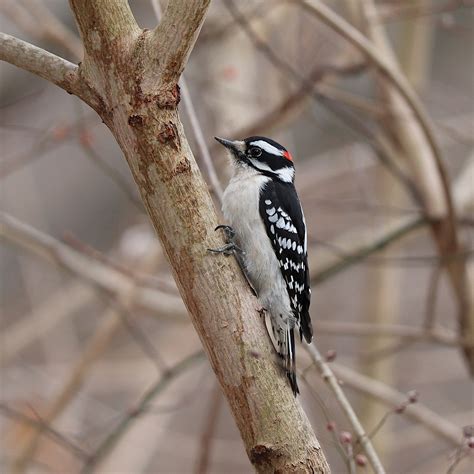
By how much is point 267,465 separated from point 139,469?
12.6ft

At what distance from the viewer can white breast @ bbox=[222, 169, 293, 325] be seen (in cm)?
394

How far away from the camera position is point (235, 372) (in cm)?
267

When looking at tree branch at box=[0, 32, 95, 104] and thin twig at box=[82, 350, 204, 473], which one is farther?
thin twig at box=[82, 350, 204, 473]

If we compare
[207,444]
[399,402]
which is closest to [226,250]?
[207,444]

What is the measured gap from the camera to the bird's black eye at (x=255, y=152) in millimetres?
4324

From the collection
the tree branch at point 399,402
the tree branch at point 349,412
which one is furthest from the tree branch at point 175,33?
the tree branch at point 399,402

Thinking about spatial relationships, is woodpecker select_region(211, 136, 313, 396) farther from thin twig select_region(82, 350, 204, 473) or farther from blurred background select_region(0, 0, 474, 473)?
thin twig select_region(82, 350, 204, 473)

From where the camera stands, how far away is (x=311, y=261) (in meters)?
6.02

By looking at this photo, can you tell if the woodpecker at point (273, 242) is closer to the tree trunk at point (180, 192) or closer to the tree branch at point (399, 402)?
the tree trunk at point (180, 192)

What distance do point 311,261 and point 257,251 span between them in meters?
2.12

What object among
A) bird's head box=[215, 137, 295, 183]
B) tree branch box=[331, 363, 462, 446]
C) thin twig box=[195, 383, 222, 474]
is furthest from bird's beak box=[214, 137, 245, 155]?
tree branch box=[331, 363, 462, 446]

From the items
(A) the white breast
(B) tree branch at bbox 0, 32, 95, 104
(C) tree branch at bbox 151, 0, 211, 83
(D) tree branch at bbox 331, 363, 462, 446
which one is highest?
(D) tree branch at bbox 331, 363, 462, 446

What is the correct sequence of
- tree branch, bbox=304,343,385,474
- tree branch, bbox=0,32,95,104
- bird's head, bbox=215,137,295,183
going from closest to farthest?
tree branch, bbox=0,32,95,104
tree branch, bbox=304,343,385,474
bird's head, bbox=215,137,295,183

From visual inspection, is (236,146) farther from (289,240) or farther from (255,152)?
(289,240)
